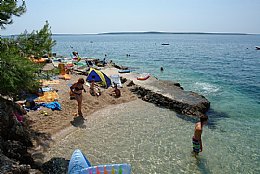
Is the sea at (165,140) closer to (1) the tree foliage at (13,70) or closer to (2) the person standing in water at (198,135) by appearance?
(2) the person standing in water at (198,135)

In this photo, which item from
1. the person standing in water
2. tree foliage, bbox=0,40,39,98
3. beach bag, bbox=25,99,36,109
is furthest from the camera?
beach bag, bbox=25,99,36,109

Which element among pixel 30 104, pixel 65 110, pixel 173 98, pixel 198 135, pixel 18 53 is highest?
pixel 18 53

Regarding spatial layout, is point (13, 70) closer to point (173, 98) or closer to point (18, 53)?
point (18, 53)

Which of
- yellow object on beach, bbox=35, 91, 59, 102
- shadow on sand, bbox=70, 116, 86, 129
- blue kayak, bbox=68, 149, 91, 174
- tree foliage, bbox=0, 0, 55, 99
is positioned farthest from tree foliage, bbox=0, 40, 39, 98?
yellow object on beach, bbox=35, 91, 59, 102

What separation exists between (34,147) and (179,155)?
6052 mm

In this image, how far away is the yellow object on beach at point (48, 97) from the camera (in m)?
13.8

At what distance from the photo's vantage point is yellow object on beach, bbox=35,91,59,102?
45.3ft

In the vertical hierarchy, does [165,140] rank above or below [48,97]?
below

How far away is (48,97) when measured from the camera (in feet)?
46.6

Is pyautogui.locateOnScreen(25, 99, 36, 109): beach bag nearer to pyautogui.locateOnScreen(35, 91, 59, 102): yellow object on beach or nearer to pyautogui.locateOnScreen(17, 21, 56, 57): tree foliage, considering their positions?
pyautogui.locateOnScreen(35, 91, 59, 102): yellow object on beach

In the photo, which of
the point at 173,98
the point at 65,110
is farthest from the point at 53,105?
the point at 173,98

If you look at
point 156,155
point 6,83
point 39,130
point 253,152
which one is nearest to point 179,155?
point 156,155

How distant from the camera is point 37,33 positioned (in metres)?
9.41

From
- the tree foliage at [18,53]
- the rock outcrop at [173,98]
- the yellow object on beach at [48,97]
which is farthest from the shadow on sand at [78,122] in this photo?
the rock outcrop at [173,98]
